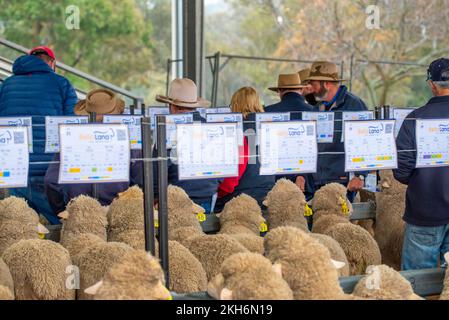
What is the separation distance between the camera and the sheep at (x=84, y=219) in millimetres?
4211

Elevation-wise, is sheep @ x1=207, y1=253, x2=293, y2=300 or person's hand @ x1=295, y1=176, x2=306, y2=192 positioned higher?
person's hand @ x1=295, y1=176, x2=306, y2=192

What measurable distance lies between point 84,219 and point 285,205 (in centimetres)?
138

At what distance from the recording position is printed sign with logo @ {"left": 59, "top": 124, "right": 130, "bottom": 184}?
3.19m

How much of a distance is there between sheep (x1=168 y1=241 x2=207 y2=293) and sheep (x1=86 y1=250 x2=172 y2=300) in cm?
90

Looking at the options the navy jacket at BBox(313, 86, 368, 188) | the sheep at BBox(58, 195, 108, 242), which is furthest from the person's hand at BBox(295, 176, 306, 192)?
the sheep at BBox(58, 195, 108, 242)

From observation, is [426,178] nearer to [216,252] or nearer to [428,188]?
[428,188]

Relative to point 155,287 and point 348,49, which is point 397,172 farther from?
point 348,49

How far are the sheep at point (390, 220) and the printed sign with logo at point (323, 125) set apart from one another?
102 cm

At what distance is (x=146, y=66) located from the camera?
2327 centimetres

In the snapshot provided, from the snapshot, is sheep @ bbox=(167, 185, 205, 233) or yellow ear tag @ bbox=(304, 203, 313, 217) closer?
sheep @ bbox=(167, 185, 205, 233)

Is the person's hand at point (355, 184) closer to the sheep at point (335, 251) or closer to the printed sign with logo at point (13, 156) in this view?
the sheep at point (335, 251)

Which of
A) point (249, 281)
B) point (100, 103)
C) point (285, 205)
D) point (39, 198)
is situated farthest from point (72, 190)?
point (249, 281)

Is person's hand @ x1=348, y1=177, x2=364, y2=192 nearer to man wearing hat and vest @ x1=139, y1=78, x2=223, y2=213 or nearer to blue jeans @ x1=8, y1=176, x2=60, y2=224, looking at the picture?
man wearing hat and vest @ x1=139, y1=78, x2=223, y2=213
